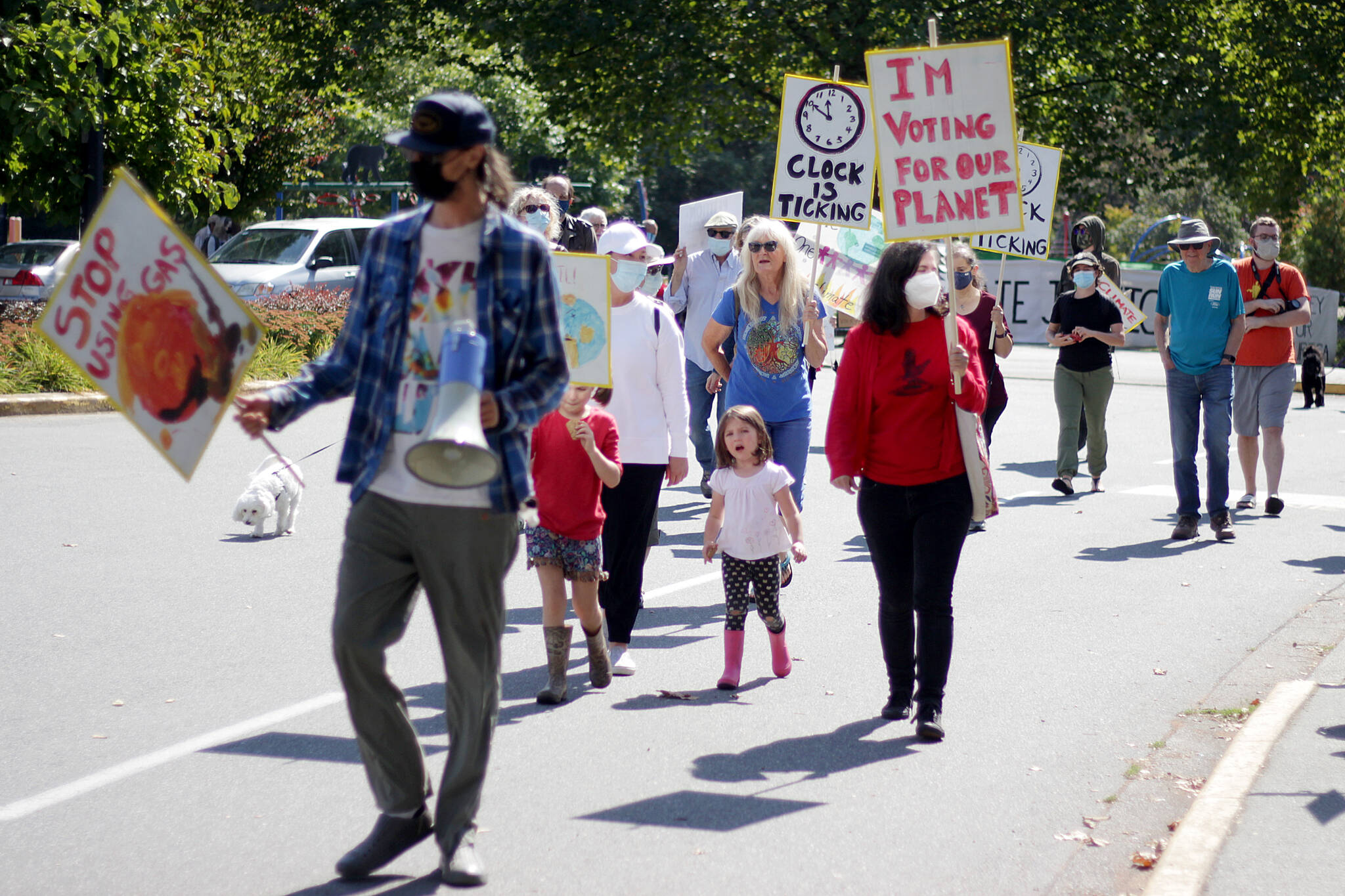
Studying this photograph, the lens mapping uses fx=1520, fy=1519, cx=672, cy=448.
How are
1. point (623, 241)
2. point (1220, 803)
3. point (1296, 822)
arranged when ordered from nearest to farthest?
1. point (1296, 822)
2. point (1220, 803)
3. point (623, 241)

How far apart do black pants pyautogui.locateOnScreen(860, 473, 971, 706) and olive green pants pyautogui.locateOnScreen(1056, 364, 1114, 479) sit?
21.0ft

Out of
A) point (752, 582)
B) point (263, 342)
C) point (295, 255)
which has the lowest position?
point (752, 582)

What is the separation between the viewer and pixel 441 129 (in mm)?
3482

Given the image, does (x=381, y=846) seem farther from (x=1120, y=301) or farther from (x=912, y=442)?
(x=1120, y=301)

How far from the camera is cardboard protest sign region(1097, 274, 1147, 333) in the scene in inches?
461

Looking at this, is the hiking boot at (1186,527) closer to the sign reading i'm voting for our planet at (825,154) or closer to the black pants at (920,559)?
the sign reading i'm voting for our planet at (825,154)

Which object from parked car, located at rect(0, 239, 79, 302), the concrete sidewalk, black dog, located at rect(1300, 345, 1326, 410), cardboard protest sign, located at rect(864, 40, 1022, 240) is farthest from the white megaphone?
parked car, located at rect(0, 239, 79, 302)

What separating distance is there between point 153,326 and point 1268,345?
8.35 m

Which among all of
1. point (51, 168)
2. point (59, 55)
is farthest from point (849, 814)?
point (51, 168)

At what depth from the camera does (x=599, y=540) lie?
225 inches

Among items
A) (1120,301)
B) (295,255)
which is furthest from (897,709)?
(295,255)

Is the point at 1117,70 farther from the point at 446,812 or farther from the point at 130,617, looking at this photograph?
the point at 446,812

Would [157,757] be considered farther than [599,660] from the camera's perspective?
No

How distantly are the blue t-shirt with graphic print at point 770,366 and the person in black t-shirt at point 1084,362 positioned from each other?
192 inches
